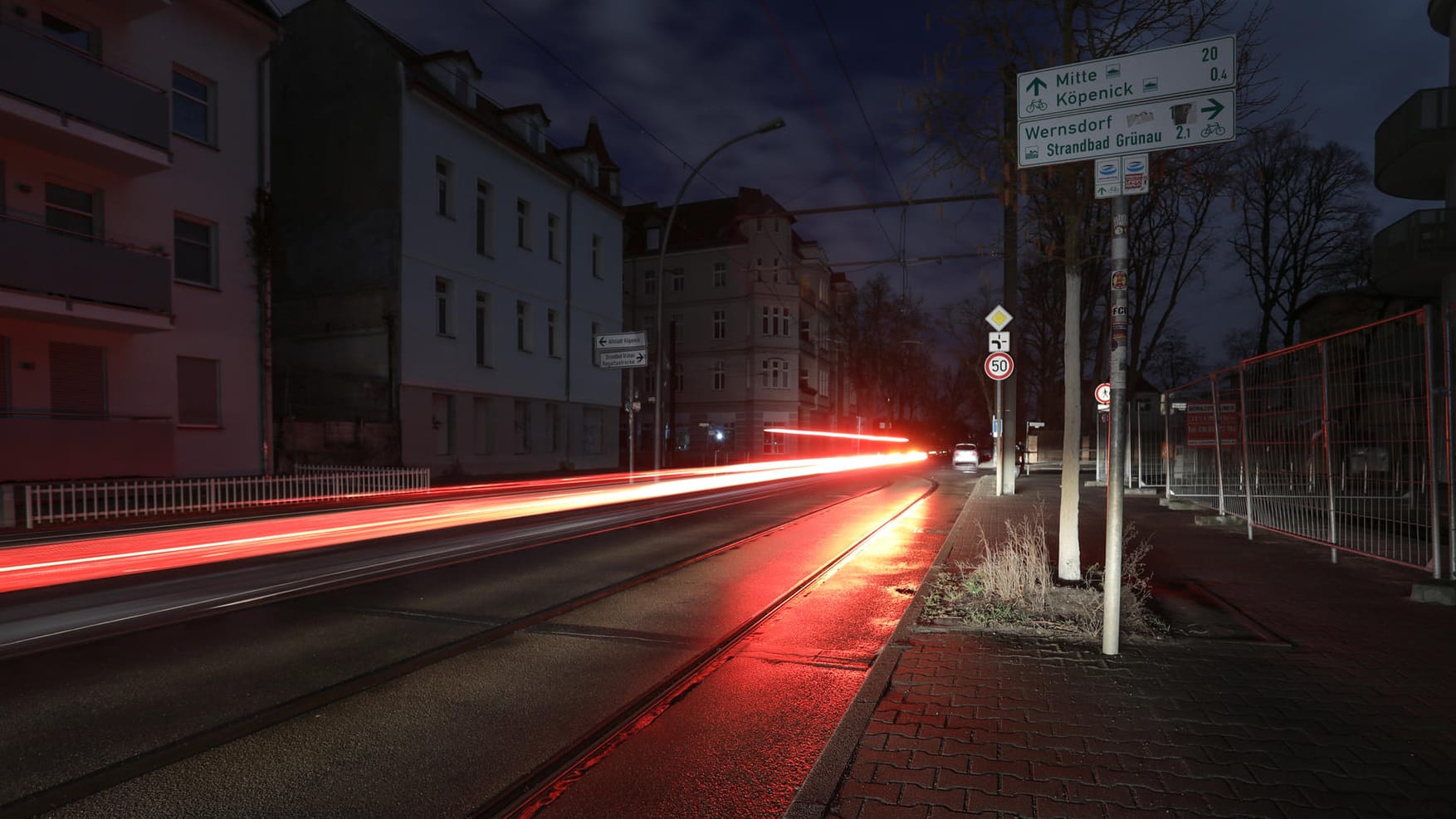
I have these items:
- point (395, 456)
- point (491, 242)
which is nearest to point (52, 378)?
point (395, 456)

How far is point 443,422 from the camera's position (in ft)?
85.6

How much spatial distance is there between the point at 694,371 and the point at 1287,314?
31.9 metres

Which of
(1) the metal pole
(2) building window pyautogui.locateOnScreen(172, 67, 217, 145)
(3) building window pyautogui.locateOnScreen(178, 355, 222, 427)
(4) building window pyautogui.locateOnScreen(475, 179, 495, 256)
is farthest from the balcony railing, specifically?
(1) the metal pole

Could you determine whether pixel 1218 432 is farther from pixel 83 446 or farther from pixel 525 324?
pixel 525 324

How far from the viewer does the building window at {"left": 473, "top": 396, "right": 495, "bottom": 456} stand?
27.7m

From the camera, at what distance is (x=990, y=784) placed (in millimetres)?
3369

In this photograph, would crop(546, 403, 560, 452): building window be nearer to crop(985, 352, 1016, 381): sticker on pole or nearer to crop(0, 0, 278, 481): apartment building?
crop(0, 0, 278, 481): apartment building

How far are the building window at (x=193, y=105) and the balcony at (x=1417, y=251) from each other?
30.9 metres

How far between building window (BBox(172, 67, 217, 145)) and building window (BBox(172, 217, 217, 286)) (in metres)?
2.01

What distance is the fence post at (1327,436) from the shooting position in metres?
8.88

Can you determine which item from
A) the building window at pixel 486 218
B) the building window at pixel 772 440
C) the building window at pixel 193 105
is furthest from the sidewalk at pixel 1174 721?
the building window at pixel 772 440

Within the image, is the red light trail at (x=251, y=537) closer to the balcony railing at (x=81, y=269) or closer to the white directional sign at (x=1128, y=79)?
the balcony railing at (x=81, y=269)

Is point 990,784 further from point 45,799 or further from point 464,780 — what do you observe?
point 45,799

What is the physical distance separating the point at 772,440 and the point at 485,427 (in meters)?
26.7
